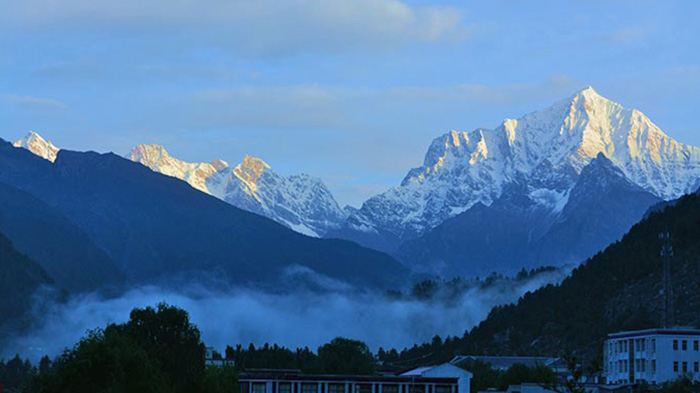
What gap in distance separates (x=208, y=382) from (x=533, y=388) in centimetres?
4441

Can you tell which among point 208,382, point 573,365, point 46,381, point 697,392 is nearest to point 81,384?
point 46,381

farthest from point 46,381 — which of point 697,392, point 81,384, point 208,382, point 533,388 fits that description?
point 697,392

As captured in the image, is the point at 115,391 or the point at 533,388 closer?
the point at 115,391

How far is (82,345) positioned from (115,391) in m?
12.8

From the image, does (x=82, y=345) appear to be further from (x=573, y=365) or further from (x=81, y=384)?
(x=573, y=365)

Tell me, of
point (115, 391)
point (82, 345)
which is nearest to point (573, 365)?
point (115, 391)

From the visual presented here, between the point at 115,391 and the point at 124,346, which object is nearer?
the point at 115,391

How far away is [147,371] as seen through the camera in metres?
184

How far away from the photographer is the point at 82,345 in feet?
607

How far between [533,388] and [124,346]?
5542cm

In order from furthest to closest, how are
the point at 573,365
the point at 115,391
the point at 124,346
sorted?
1. the point at 124,346
2. the point at 115,391
3. the point at 573,365

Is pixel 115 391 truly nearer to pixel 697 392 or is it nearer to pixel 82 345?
pixel 82 345

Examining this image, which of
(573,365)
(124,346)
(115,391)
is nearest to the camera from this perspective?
(573,365)

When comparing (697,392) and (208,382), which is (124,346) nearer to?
(208,382)
